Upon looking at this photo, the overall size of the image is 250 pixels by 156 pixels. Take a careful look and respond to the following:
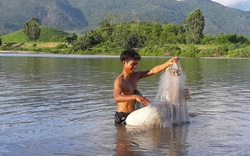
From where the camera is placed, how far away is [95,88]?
18.4m

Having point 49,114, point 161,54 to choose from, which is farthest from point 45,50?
point 49,114

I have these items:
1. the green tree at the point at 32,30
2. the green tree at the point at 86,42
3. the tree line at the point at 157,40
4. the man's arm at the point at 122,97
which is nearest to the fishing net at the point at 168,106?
the man's arm at the point at 122,97

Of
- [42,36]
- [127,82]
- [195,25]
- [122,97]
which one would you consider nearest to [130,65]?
[127,82]

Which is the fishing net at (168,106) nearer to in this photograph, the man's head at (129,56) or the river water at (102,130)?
the river water at (102,130)

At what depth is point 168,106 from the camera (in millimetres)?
9586

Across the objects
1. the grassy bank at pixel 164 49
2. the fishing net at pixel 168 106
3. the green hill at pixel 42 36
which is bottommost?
the grassy bank at pixel 164 49

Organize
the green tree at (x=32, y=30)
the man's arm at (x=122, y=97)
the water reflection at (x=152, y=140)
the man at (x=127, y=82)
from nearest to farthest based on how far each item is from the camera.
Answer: the water reflection at (x=152, y=140)
the man's arm at (x=122, y=97)
the man at (x=127, y=82)
the green tree at (x=32, y=30)

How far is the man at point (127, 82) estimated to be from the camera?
354 inches

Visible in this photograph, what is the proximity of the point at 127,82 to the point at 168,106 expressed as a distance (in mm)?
1114

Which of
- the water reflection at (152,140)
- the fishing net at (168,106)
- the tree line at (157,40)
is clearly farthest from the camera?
the tree line at (157,40)

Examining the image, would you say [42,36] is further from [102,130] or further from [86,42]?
[102,130]

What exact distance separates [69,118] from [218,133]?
157 inches

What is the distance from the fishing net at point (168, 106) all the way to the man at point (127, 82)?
0.25m

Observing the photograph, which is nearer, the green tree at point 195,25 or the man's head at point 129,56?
the man's head at point 129,56
